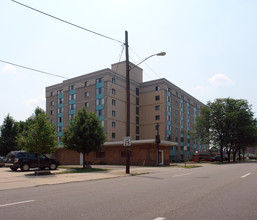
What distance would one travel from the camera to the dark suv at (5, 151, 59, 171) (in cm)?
2328

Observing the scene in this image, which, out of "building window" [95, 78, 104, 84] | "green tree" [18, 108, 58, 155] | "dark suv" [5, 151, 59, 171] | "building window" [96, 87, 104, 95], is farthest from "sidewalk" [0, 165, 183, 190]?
"building window" [95, 78, 104, 84]

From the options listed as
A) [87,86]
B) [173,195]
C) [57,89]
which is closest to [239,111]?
[87,86]

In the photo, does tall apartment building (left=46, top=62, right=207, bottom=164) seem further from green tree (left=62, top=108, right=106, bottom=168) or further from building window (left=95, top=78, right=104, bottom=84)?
green tree (left=62, top=108, right=106, bottom=168)

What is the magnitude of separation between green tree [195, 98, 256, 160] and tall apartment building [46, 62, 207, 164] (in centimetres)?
555

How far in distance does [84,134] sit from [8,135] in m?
26.7

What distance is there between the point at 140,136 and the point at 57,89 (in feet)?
81.9

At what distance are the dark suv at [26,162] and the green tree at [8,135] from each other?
73.4ft

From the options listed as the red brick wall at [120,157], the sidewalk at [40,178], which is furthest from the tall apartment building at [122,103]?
the sidewalk at [40,178]

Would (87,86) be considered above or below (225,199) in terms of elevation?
above

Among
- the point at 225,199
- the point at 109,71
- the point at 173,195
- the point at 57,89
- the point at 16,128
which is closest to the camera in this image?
the point at 225,199

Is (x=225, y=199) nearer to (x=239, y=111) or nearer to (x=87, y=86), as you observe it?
(x=239, y=111)

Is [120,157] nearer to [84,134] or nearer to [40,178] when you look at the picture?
[84,134]

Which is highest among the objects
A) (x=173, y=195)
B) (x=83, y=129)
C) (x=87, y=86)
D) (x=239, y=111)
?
(x=87, y=86)

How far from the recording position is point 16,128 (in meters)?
47.1
